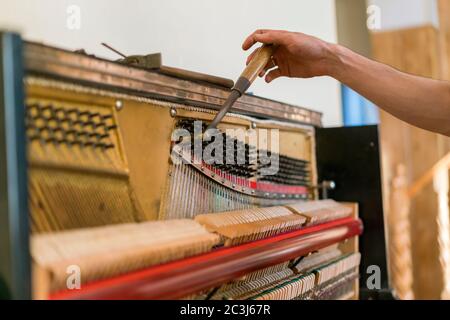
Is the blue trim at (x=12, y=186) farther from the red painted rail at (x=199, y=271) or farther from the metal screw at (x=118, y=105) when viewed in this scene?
the metal screw at (x=118, y=105)

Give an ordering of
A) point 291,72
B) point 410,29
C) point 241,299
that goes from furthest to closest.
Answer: point 410,29 → point 291,72 → point 241,299

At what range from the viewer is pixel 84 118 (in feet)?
4.31

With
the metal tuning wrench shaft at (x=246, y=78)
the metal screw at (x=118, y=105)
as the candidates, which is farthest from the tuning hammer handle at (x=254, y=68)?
the metal screw at (x=118, y=105)

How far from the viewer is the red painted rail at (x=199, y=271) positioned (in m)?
1.08

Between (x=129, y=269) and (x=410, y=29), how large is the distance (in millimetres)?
5398

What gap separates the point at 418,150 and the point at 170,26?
13.8 ft

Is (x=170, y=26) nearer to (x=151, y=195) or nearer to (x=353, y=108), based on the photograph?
(x=151, y=195)

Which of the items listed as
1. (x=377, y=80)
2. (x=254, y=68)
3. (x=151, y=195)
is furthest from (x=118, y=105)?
(x=377, y=80)

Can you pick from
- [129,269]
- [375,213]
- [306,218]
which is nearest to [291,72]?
[306,218]

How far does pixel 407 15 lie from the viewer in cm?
579

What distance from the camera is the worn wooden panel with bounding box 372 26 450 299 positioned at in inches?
223

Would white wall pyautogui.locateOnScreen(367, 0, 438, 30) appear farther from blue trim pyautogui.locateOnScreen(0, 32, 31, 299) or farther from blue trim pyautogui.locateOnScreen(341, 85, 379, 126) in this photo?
blue trim pyautogui.locateOnScreen(0, 32, 31, 299)

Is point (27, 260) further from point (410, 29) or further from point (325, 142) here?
point (410, 29)

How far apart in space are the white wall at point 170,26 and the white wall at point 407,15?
2.95 meters
